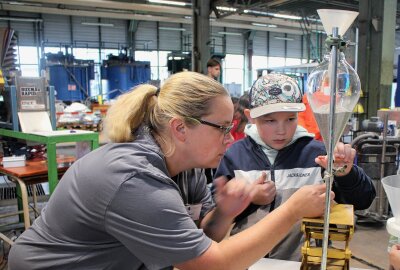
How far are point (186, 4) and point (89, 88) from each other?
4.36 metres

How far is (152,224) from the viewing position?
759 mm

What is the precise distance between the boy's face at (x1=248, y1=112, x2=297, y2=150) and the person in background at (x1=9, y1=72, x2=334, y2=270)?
0.28 metres

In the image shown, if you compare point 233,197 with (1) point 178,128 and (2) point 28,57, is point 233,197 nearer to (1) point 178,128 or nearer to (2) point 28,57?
(1) point 178,128

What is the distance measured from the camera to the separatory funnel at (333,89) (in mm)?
678

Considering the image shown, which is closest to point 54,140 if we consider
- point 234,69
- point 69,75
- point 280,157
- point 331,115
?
point 280,157

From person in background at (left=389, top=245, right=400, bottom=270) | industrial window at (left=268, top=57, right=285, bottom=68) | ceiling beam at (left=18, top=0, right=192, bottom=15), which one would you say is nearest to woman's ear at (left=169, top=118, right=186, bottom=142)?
person in background at (left=389, top=245, right=400, bottom=270)

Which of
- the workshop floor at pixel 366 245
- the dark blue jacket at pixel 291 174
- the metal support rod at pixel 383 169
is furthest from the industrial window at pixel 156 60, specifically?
the dark blue jacket at pixel 291 174

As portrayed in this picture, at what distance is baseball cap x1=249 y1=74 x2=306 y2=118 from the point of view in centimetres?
118

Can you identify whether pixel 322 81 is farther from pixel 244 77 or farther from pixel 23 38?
pixel 244 77

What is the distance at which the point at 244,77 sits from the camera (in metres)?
14.1

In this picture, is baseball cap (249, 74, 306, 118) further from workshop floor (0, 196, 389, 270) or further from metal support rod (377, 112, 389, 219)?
metal support rod (377, 112, 389, 219)

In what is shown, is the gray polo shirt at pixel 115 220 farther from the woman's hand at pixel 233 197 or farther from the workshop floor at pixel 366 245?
the workshop floor at pixel 366 245

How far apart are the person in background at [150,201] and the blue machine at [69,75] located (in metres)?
9.73

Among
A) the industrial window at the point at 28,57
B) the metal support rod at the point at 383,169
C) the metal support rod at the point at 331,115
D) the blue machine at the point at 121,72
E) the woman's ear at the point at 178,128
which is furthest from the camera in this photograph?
the industrial window at the point at 28,57
